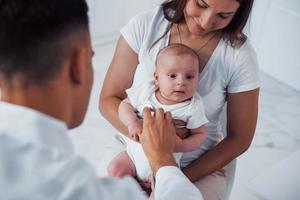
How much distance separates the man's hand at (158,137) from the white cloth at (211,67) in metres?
0.18

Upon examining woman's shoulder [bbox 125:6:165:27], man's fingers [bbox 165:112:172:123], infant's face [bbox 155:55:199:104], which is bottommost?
man's fingers [bbox 165:112:172:123]

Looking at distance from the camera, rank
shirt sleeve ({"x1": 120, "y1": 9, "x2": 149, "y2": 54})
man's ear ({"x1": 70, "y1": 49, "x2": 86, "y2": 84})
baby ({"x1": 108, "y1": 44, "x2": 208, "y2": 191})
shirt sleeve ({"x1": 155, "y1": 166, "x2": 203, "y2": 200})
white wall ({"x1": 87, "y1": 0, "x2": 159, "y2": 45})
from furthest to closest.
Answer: white wall ({"x1": 87, "y1": 0, "x2": 159, "y2": 45}), shirt sleeve ({"x1": 120, "y1": 9, "x2": 149, "y2": 54}), baby ({"x1": 108, "y1": 44, "x2": 208, "y2": 191}), shirt sleeve ({"x1": 155, "y1": 166, "x2": 203, "y2": 200}), man's ear ({"x1": 70, "y1": 49, "x2": 86, "y2": 84})

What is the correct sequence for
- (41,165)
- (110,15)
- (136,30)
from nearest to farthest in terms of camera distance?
(41,165)
(136,30)
(110,15)

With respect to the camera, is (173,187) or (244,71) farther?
(244,71)

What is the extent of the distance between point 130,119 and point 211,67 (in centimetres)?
30

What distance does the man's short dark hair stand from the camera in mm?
666

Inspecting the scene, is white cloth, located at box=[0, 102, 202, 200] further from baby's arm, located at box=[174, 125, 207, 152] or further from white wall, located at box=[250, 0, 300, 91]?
white wall, located at box=[250, 0, 300, 91]

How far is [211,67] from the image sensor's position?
127 centimetres

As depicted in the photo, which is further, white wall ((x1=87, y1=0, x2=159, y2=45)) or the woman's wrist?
white wall ((x1=87, y1=0, x2=159, y2=45))

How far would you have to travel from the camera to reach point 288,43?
2572mm

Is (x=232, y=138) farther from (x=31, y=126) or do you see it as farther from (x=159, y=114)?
(x=31, y=126)

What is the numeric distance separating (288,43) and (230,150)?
148 cm

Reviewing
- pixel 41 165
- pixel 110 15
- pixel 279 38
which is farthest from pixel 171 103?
pixel 110 15

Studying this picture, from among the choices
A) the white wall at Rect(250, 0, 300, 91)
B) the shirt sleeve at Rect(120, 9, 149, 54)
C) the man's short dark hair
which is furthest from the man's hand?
the white wall at Rect(250, 0, 300, 91)
